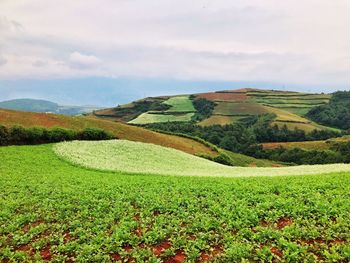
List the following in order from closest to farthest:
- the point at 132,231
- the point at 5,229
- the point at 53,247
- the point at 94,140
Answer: the point at 53,247 → the point at 132,231 → the point at 5,229 → the point at 94,140

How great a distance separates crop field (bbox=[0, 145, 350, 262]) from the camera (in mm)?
12836

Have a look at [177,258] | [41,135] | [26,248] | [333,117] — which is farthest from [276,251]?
[333,117]

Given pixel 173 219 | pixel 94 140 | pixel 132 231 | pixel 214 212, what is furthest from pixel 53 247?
pixel 94 140

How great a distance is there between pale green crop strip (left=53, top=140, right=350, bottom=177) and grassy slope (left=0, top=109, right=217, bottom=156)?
875cm

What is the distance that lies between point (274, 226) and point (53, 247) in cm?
873

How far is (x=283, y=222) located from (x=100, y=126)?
2196 inches

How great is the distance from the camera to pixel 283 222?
1469 centimetres

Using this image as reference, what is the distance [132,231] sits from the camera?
49.1 feet

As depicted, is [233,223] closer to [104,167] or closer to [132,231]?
[132,231]

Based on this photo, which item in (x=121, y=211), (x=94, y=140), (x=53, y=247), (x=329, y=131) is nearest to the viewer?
(x=53, y=247)

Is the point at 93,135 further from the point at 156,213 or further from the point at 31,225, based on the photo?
the point at 156,213

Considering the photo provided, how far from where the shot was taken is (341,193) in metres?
17.3

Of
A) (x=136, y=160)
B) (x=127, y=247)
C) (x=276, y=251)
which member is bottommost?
(x=136, y=160)

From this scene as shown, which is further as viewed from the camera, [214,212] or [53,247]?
[214,212]
